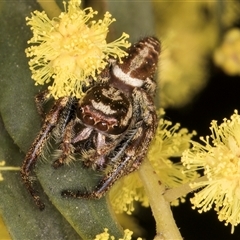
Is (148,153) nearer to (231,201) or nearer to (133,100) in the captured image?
(133,100)

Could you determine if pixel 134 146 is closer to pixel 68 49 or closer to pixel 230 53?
pixel 68 49

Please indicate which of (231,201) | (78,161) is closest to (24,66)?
(78,161)

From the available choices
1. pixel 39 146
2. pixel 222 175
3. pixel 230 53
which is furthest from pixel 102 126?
pixel 230 53

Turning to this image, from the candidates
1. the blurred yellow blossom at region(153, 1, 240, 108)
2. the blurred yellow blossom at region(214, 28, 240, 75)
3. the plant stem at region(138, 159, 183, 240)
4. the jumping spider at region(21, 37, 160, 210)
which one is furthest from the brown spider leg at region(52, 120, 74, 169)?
the blurred yellow blossom at region(214, 28, 240, 75)

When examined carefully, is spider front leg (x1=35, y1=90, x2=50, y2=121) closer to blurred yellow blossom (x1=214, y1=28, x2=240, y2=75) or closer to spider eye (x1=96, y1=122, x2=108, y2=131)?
spider eye (x1=96, y1=122, x2=108, y2=131)

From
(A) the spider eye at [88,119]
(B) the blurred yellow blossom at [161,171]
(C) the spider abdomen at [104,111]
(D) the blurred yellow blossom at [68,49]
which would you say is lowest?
(B) the blurred yellow blossom at [161,171]

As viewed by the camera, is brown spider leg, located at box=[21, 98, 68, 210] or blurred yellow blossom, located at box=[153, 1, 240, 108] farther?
blurred yellow blossom, located at box=[153, 1, 240, 108]

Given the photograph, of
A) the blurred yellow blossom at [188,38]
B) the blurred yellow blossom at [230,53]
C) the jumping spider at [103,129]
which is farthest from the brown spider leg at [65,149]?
the blurred yellow blossom at [230,53]

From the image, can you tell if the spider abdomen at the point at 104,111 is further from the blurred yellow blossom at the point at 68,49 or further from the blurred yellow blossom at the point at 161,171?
the blurred yellow blossom at the point at 161,171
